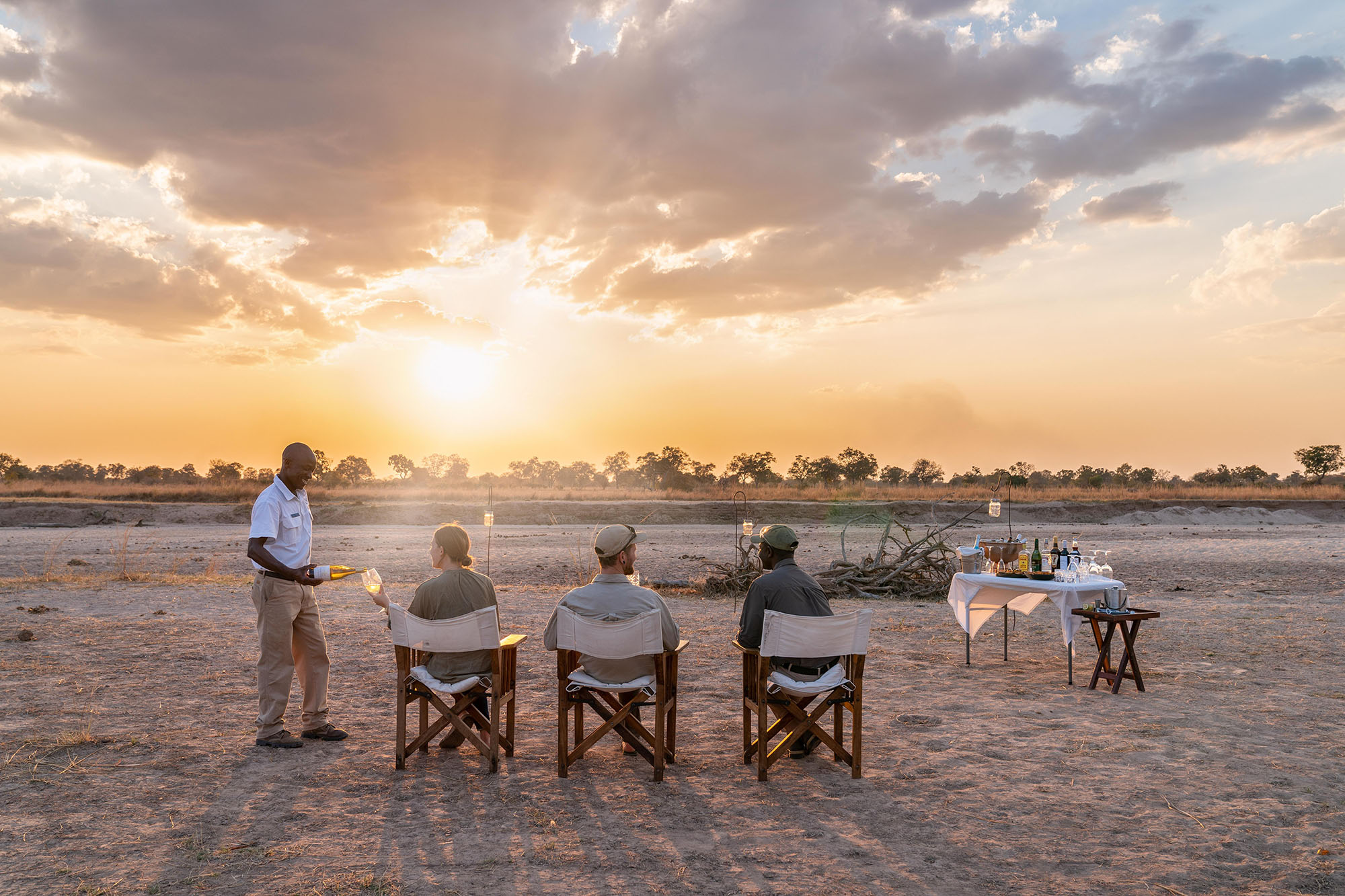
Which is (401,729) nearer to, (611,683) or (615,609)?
(611,683)

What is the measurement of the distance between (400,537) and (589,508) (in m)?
16.3

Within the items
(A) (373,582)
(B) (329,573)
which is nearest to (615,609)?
(A) (373,582)

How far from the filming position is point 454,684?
18.4 feet

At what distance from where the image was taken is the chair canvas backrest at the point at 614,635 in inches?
211

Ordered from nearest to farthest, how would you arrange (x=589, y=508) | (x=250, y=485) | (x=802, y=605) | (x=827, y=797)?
(x=827, y=797) < (x=802, y=605) < (x=589, y=508) < (x=250, y=485)

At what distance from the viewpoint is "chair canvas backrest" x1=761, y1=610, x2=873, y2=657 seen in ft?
17.8

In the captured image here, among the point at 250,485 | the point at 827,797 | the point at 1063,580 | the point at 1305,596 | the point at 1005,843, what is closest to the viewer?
the point at 1005,843

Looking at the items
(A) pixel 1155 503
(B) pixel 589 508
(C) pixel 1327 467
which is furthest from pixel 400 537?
(C) pixel 1327 467

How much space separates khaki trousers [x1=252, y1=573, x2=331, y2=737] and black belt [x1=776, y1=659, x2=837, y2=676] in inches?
132

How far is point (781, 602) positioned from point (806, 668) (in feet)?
1.57

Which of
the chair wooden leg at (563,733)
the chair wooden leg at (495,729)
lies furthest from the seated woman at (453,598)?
the chair wooden leg at (563,733)

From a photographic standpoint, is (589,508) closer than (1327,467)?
Yes

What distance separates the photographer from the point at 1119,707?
7.55 meters

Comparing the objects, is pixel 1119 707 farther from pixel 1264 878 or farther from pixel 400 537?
pixel 400 537
